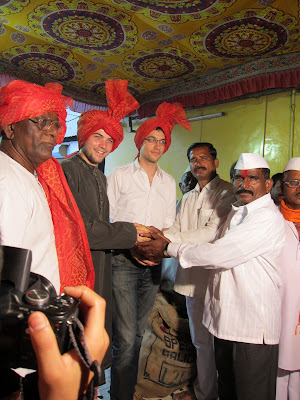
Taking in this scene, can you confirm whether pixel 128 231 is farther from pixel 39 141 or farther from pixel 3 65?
pixel 3 65

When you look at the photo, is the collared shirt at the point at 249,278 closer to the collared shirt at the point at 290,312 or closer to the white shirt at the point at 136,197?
the collared shirt at the point at 290,312

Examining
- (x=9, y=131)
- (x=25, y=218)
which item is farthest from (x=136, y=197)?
(x=25, y=218)

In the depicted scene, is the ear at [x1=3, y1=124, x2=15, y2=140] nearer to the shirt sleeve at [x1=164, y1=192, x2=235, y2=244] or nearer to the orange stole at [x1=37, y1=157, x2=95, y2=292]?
the orange stole at [x1=37, y1=157, x2=95, y2=292]

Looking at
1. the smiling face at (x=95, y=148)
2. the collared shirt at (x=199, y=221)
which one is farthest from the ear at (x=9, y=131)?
the collared shirt at (x=199, y=221)

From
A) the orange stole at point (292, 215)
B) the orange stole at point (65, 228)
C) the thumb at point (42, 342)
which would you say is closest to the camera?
the thumb at point (42, 342)

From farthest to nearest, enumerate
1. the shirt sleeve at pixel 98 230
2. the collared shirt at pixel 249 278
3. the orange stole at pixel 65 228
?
the shirt sleeve at pixel 98 230 → the collared shirt at pixel 249 278 → the orange stole at pixel 65 228

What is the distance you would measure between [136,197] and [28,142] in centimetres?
136

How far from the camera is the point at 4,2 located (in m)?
3.37

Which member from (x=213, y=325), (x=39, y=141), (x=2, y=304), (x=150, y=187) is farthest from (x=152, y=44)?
(x=2, y=304)

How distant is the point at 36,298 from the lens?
69 centimetres

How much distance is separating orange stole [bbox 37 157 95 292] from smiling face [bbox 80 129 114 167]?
0.62 meters

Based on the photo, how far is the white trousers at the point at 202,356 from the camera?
9.54ft

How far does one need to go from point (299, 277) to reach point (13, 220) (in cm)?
214

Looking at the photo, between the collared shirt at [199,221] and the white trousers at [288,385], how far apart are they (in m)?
0.89
